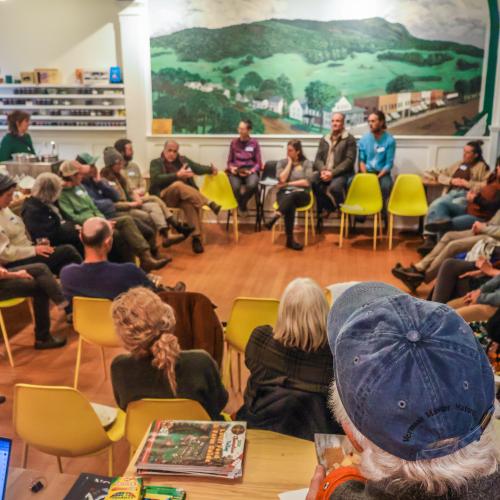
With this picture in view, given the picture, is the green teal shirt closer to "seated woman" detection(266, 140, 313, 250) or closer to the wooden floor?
the wooden floor

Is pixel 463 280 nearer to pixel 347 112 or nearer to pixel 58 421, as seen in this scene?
A: pixel 58 421

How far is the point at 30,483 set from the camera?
67.2 inches

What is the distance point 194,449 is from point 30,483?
1.63 feet

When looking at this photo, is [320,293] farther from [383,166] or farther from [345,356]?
[383,166]

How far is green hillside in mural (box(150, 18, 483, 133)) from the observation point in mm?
7469

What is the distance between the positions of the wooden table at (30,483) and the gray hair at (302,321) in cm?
99

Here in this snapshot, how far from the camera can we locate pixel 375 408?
2.91 ft

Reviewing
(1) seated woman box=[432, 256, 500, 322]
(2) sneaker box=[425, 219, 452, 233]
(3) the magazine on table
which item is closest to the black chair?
(2) sneaker box=[425, 219, 452, 233]

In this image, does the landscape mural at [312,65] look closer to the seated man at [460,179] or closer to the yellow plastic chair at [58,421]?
the seated man at [460,179]

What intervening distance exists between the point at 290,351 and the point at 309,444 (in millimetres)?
606

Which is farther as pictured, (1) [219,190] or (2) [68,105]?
(2) [68,105]

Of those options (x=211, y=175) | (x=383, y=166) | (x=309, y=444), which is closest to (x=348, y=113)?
(x=383, y=166)

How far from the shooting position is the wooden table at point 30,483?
5.45 feet

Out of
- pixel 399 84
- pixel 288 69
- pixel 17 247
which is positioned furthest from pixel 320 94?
pixel 17 247
